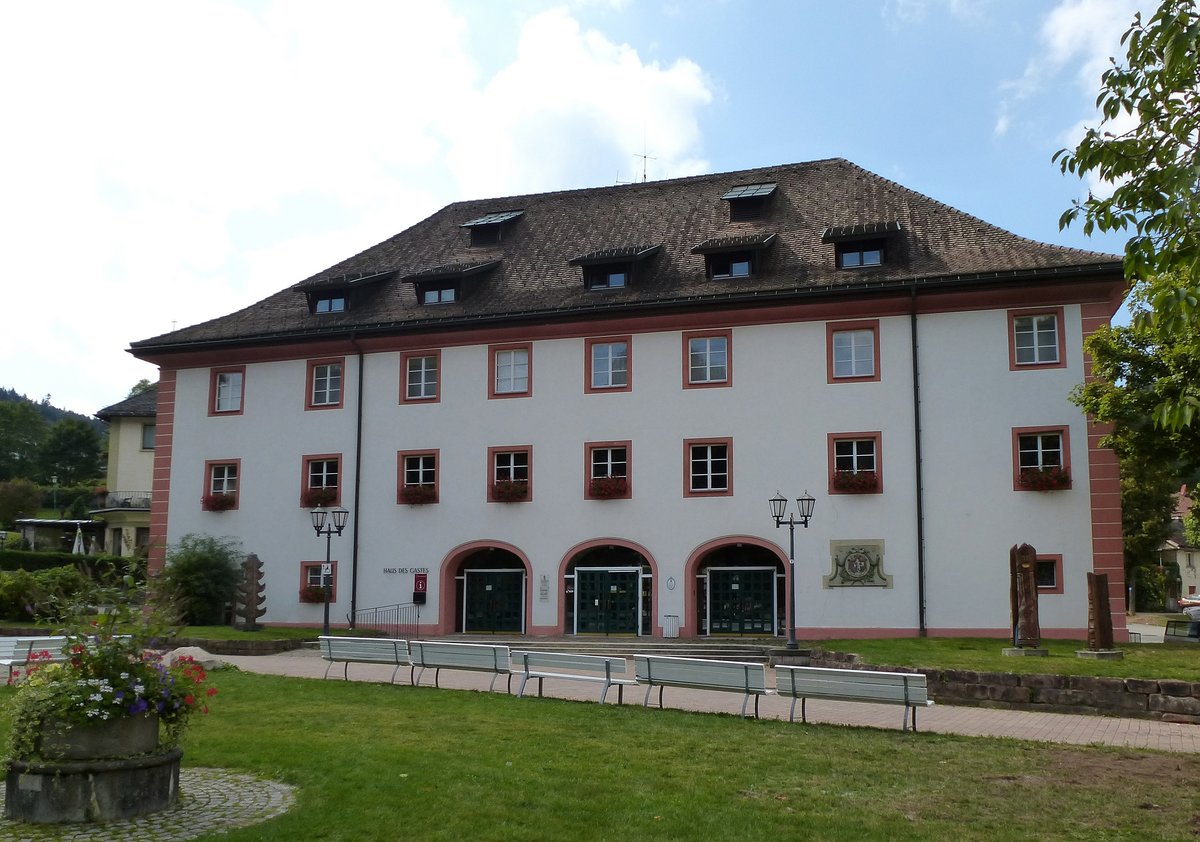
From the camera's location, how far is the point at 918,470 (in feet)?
88.9

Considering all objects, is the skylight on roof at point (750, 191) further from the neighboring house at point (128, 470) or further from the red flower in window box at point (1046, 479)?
the neighboring house at point (128, 470)

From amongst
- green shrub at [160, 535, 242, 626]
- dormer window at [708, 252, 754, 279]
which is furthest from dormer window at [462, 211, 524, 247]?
green shrub at [160, 535, 242, 626]

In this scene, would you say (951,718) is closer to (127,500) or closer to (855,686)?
(855,686)

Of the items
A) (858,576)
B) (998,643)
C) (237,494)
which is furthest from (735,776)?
(237,494)

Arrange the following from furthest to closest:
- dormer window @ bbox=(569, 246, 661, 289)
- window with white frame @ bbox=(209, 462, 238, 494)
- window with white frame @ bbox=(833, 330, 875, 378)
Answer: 1. window with white frame @ bbox=(209, 462, 238, 494)
2. dormer window @ bbox=(569, 246, 661, 289)
3. window with white frame @ bbox=(833, 330, 875, 378)

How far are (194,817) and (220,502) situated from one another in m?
25.9

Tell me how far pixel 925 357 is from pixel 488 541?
11.9 meters

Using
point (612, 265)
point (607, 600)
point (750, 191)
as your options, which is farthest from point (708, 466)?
point (750, 191)

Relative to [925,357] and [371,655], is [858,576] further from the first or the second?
[371,655]

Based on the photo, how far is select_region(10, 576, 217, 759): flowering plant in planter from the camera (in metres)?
8.09

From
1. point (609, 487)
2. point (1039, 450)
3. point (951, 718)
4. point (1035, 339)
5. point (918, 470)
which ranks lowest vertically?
point (951, 718)

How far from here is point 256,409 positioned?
33156 millimetres

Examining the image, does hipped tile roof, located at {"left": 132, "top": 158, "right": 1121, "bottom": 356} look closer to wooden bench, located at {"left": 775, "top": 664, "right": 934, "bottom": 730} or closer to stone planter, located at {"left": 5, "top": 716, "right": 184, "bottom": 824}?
wooden bench, located at {"left": 775, "top": 664, "right": 934, "bottom": 730}

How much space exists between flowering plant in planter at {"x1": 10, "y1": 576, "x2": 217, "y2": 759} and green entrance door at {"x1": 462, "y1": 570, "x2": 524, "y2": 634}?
2184cm
